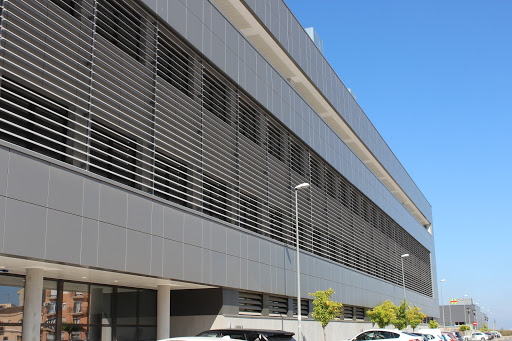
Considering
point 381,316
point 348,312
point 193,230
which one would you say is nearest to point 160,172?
point 193,230

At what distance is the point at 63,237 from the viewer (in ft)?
40.0

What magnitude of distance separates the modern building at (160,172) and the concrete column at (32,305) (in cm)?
4

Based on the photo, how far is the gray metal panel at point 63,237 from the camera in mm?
11844

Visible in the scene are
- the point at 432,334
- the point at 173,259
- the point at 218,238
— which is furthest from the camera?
the point at 432,334

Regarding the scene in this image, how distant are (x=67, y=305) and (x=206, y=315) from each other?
4.91 metres

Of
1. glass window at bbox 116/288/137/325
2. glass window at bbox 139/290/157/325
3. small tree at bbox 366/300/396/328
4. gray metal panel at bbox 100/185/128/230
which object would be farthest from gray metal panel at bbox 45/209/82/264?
small tree at bbox 366/300/396/328

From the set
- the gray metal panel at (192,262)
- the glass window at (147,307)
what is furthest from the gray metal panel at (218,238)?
the glass window at (147,307)

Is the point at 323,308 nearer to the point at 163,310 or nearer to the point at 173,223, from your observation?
the point at 163,310

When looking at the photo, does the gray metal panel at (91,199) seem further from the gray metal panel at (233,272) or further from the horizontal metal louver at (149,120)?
the gray metal panel at (233,272)

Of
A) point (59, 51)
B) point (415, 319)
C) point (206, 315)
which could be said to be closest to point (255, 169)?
point (206, 315)

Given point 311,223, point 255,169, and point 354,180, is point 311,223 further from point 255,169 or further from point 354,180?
point 354,180

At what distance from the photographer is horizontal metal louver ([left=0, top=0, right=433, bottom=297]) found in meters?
12.8

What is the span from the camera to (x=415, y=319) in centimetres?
4331

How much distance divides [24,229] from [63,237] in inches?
43.1
